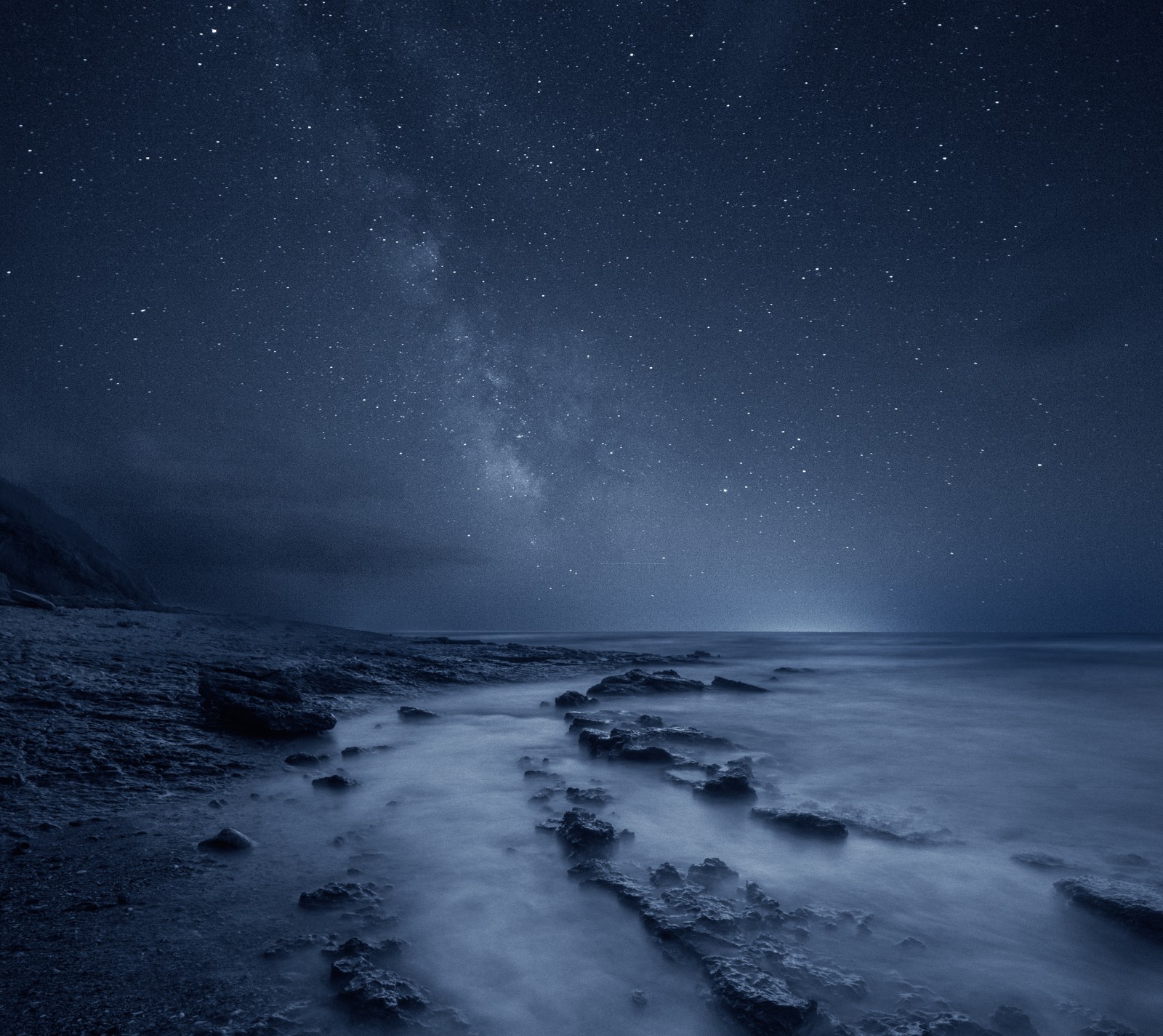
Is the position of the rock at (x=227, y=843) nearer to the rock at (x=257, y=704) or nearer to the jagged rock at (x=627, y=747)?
the rock at (x=257, y=704)

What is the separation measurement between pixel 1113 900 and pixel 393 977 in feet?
15.1

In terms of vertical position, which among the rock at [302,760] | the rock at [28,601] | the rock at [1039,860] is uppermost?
the rock at [28,601]

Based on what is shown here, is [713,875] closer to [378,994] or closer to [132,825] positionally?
[378,994]

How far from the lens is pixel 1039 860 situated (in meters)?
4.62

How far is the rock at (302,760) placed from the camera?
251 inches

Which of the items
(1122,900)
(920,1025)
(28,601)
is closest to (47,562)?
(28,601)

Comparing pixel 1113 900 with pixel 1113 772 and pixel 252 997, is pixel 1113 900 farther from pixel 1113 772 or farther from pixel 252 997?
pixel 1113 772

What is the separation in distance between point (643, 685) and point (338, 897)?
11738 mm

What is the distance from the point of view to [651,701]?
12.9 m

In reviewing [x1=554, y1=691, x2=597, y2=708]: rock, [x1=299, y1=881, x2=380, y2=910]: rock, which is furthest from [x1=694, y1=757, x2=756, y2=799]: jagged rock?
[x1=554, y1=691, x2=597, y2=708]: rock

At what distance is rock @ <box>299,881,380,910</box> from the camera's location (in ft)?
10.6

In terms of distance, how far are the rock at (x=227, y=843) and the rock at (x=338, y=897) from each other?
92 cm

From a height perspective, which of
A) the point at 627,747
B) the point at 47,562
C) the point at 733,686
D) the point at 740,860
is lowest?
the point at 733,686

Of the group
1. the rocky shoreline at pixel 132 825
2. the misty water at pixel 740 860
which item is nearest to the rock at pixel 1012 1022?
the misty water at pixel 740 860
